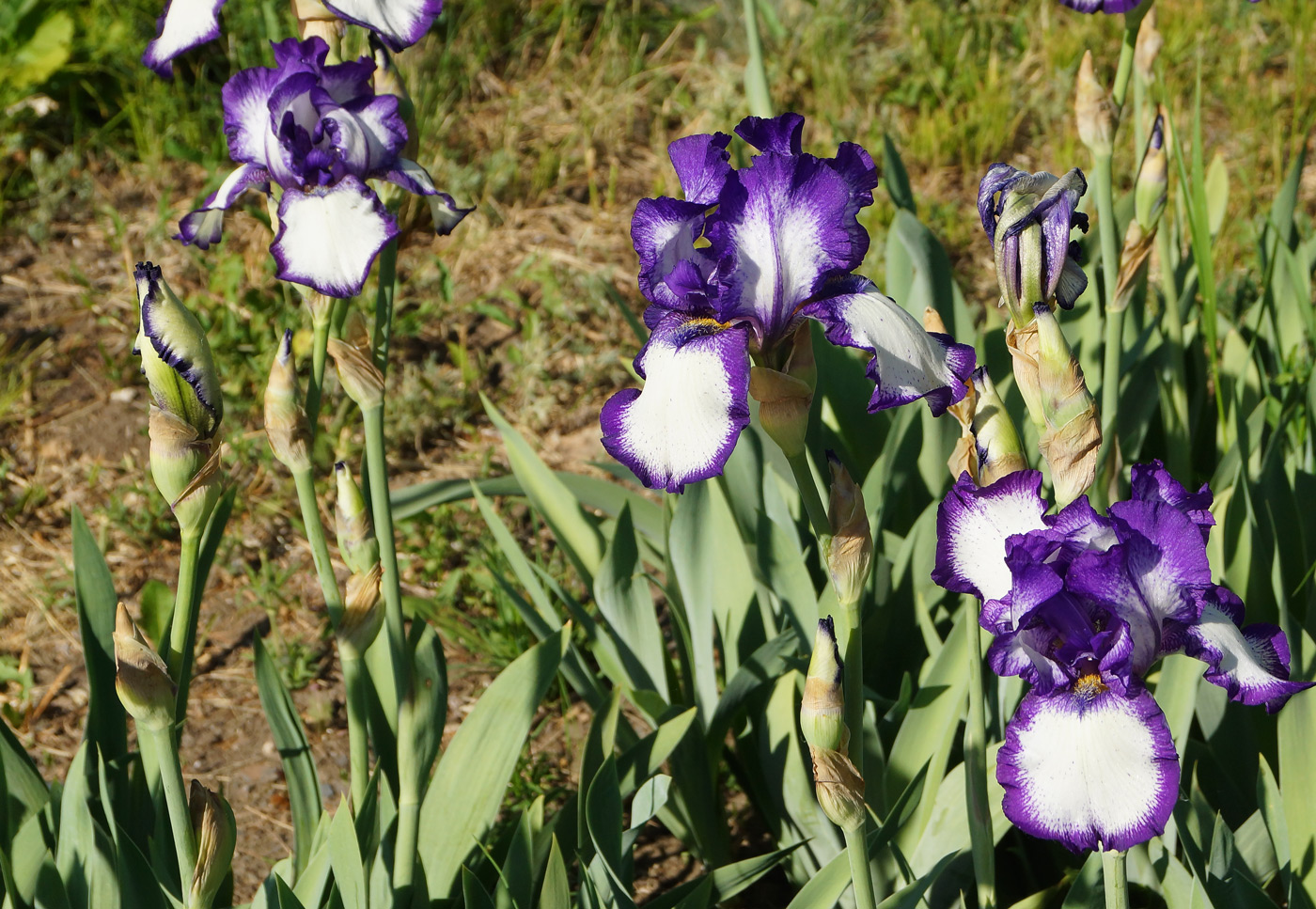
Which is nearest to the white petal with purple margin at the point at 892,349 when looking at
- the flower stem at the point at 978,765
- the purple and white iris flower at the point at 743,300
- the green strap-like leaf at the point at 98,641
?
the purple and white iris flower at the point at 743,300

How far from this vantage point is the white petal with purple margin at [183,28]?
1302 mm

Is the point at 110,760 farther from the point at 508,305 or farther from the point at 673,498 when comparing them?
the point at 508,305

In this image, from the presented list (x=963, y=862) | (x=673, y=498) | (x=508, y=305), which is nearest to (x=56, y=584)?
(x=508, y=305)

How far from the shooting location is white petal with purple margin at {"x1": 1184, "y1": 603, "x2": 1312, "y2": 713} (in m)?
0.87

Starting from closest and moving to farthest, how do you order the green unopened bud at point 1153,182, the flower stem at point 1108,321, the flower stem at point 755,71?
the flower stem at point 1108,321, the green unopened bud at point 1153,182, the flower stem at point 755,71

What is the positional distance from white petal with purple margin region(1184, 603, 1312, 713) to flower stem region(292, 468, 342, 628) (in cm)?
84

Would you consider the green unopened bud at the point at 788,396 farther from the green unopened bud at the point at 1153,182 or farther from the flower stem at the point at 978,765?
the green unopened bud at the point at 1153,182

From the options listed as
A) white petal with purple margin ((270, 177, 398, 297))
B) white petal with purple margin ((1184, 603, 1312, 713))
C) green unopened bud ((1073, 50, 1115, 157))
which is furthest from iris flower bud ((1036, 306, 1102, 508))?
green unopened bud ((1073, 50, 1115, 157))

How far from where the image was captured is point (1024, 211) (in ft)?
3.32

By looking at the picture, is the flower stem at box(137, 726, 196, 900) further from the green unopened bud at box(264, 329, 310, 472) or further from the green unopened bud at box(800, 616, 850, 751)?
the green unopened bud at box(800, 616, 850, 751)

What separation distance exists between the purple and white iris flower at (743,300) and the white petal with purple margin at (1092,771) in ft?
0.87

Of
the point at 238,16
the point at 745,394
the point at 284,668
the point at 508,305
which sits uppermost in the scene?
the point at 238,16

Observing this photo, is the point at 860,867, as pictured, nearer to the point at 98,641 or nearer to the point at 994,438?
the point at 994,438

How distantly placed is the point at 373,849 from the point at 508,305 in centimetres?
199
